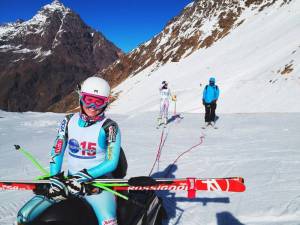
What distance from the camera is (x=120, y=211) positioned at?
14.2ft

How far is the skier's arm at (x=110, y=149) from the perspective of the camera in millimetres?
4395

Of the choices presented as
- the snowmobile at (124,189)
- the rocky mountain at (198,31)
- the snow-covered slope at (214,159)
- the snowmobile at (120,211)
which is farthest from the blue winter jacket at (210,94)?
the rocky mountain at (198,31)

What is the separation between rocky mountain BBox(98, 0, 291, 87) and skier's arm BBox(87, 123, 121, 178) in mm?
59352

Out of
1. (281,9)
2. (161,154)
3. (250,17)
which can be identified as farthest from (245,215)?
(250,17)

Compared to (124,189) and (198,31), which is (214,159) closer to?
(124,189)

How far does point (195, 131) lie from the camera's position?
15.6 m

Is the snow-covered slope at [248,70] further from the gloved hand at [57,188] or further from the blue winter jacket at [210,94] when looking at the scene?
the gloved hand at [57,188]

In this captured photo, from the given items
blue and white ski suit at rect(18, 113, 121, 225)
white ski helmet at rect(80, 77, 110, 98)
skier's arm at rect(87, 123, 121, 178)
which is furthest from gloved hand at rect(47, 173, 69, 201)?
white ski helmet at rect(80, 77, 110, 98)

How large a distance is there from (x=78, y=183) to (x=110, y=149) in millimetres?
765

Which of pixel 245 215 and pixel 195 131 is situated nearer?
pixel 245 215

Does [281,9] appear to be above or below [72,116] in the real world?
above

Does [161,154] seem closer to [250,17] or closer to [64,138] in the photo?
[64,138]

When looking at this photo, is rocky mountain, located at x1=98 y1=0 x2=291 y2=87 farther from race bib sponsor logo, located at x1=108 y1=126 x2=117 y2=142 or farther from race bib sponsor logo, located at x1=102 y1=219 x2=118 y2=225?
race bib sponsor logo, located at x1=102 y1=219 x2=118 y2=225

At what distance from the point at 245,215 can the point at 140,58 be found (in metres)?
→ 105
